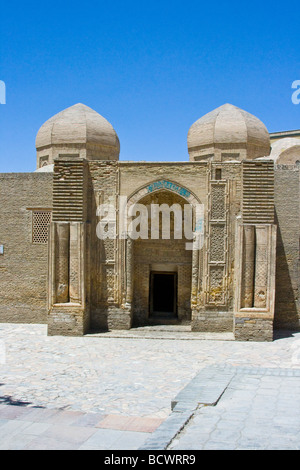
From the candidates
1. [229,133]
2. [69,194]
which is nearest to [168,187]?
[69,194]

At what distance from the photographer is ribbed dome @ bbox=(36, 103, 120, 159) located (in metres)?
18.1

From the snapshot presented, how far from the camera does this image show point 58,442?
18.1 ft

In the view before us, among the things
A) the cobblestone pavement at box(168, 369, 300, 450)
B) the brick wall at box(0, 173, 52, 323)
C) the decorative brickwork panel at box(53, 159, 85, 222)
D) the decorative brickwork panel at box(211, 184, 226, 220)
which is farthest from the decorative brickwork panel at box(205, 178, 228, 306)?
the cobblestone pavement at box(168, 369, 300, 450)

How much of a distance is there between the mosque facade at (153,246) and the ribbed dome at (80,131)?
468 cm

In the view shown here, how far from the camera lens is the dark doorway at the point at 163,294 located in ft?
46.1

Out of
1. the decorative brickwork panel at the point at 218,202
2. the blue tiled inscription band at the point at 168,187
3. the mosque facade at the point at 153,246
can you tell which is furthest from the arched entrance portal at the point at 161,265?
the decorative brickwork panel at the point at 218,202

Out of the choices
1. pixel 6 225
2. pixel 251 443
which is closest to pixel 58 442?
pixel 251 443

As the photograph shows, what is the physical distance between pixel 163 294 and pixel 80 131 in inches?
280

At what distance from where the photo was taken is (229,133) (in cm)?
1781

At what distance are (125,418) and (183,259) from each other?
728cm

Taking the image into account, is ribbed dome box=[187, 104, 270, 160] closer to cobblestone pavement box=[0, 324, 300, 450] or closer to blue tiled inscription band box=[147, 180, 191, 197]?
blue tiled inscription band box=[147, 180, 191, 197]

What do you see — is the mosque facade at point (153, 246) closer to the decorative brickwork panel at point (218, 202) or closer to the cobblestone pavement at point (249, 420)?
the decorative brickwork panel at point (218, 202)

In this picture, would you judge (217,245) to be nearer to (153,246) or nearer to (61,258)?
(153,246)

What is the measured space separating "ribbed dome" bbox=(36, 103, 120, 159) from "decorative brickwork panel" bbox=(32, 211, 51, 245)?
500 cm
